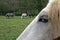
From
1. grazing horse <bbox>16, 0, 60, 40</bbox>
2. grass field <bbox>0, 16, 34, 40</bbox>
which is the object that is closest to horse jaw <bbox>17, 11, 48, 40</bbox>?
grazing horse <bbox>16, 0, 60, 40</bbox>

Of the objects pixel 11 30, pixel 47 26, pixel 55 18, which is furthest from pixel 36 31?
pixel 11 30

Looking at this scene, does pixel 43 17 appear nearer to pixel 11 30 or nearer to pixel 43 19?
pixel 43 19

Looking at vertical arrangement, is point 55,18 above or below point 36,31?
above

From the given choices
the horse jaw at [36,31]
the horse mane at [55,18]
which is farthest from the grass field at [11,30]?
the horse mane at [55,18]

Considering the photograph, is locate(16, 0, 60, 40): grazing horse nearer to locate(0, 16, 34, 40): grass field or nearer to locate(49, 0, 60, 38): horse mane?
locate(49, 0, 60, 38): horse mane

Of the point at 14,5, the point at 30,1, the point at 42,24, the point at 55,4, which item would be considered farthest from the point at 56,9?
the point at 14,5

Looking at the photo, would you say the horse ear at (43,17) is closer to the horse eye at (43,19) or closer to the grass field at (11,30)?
the horse eye at (43,19)

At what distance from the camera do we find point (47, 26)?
8.75 ft

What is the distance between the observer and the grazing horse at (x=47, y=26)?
8.54 ft

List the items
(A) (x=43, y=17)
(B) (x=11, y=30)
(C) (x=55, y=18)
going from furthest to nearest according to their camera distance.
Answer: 1. (B) (x=11, y=30)
2. (A) (x=43, y=17)
3. (C) (x=55, y=18)

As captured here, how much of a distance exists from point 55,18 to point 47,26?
0.45ft

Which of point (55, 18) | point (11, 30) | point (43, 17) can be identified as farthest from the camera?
point (11, 30)

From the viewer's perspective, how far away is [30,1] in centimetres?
4091

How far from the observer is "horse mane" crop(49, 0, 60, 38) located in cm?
259
